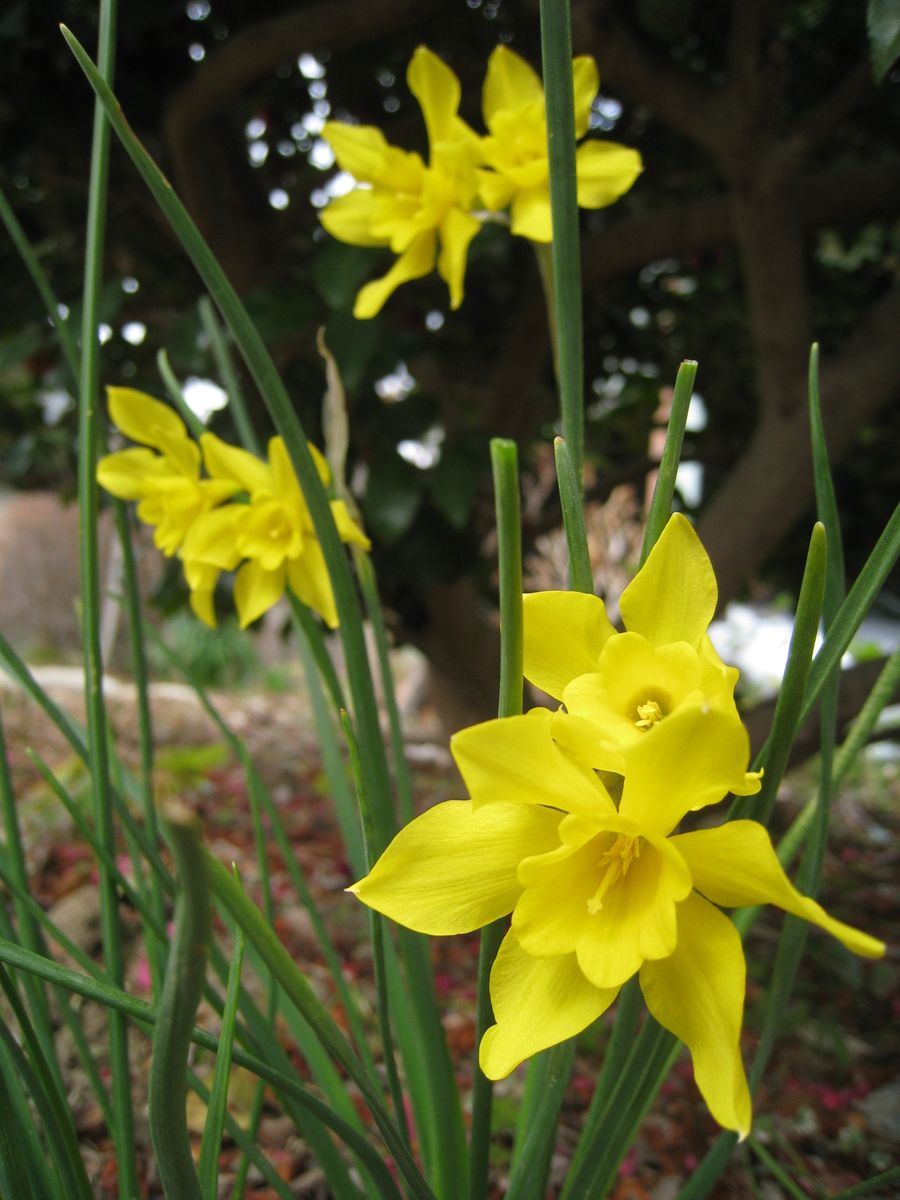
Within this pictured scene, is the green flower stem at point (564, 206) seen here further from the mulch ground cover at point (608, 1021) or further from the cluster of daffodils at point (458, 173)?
the mulch ground cover at point (608, 1021)

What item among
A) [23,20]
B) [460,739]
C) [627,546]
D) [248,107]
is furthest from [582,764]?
[627,546]

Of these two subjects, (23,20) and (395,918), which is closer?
(395,918)

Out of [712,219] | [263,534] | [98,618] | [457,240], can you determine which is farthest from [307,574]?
[712,219]

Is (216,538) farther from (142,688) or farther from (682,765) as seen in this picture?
(682,765)

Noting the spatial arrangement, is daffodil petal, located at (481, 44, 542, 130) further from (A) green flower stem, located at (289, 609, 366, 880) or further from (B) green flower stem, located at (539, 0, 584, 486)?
(A) green flower stem, located at (289, 609, 366, 880)

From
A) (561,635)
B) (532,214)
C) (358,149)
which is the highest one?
(358,149)

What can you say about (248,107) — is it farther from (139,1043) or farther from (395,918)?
(395,918)
